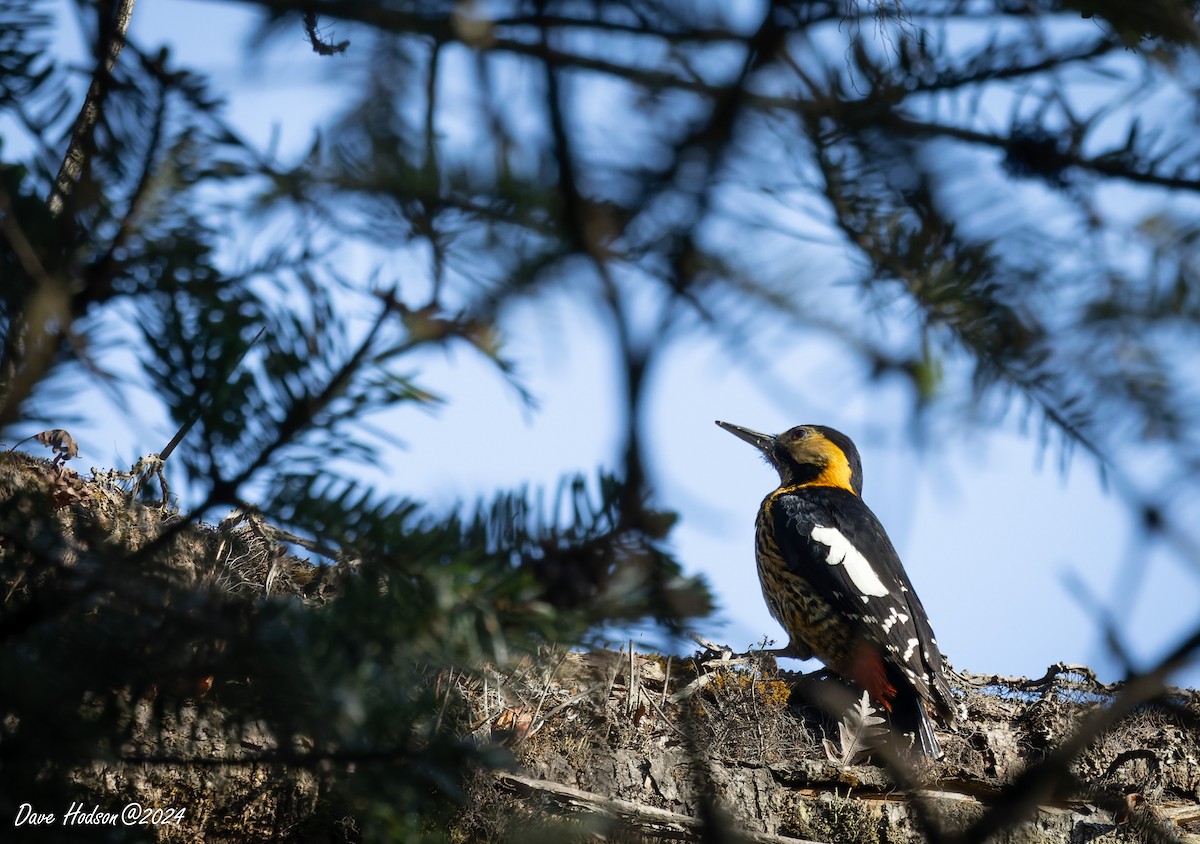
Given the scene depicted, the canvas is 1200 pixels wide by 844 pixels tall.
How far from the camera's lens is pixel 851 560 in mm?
4781

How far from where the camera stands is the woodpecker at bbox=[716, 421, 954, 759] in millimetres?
3934

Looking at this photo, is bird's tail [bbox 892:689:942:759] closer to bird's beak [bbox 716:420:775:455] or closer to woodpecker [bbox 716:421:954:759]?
woodpecker [bbox 716:421:954:759]

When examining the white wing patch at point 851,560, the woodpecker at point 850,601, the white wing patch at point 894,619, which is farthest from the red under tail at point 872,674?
the white wing patch at point 851,560

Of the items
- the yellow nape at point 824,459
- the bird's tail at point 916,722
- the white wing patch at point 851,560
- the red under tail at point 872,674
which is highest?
the yellow nape at point 824,459

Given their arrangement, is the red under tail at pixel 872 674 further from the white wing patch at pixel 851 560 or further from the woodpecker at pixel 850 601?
the white wing patch at pixel 851 560

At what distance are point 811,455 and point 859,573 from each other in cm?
148

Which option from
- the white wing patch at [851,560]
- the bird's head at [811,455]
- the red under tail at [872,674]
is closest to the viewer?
the red under tail at [872,674]

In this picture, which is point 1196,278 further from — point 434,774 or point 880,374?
point 434,774

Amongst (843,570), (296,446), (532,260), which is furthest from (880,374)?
(843,570)

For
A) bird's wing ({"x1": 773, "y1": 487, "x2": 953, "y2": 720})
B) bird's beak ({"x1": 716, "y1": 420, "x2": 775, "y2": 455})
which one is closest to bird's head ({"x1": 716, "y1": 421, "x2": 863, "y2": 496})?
bird's beak ({"x1": 716, "y1": 420, "x2": 775, "y2": 455})

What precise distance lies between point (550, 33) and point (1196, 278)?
80 cm

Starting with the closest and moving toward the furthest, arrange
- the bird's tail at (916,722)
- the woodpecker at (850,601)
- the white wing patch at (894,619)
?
the bird's tail at (916,722) < the woodpecker at (850,601) < the white wing patch at (894,619)

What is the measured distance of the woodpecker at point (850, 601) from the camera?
3.93 meters

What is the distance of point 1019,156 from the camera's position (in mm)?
1199
